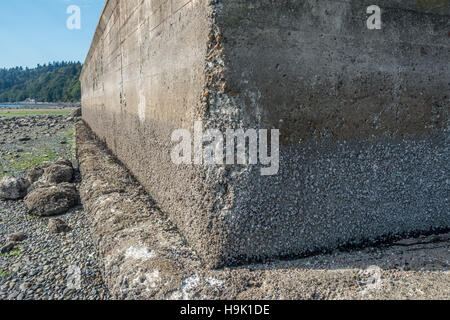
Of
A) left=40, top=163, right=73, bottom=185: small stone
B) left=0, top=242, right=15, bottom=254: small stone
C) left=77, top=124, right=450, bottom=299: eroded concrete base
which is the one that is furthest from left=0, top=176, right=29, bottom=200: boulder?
left=77, top=124, right=450, bottom=299: eroded concrete base

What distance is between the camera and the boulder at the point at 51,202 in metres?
4.84

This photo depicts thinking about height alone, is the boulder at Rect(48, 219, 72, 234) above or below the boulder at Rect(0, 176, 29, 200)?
Answer: below

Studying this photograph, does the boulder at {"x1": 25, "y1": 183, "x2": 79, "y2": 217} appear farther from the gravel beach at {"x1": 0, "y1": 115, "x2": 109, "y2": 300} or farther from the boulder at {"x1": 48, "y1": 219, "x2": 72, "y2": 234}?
the boulder at {"x1": 48, "y1": 219, "x2": 72, "y2": 234}

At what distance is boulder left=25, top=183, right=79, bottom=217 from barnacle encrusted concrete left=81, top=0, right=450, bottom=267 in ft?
9.14


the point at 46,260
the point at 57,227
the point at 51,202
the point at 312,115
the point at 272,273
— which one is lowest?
the point at 46,260

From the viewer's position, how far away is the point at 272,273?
2096 millimetres

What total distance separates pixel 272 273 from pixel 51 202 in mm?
4097

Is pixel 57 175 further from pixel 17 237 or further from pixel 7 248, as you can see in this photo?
pixel 7 248

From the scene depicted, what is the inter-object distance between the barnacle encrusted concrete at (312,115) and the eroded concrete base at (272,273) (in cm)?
13

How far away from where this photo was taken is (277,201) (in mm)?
2240

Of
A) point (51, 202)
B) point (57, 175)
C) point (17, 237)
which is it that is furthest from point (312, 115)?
point (57, 175)

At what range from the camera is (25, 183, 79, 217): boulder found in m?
4.84

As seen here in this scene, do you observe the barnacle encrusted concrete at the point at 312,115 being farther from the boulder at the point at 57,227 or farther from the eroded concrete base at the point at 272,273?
the boulder at the point at 57,227
